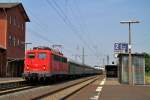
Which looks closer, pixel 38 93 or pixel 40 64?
pixel 38 93

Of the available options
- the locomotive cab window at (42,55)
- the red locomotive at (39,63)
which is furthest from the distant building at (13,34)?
the locomotive cab window at (42,55)

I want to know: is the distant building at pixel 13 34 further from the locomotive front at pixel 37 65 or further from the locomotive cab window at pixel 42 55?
the locomotive cab window at pixel 42 55

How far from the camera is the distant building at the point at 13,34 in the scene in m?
66.9

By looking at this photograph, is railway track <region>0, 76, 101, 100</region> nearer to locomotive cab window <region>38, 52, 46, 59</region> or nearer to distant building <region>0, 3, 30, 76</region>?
locomotive cab window <region>38, 52, 46, 59</region>

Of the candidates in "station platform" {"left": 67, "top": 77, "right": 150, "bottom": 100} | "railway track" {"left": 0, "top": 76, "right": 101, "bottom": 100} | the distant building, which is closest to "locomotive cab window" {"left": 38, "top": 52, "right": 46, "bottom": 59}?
"railway track" {"left": 0, "top": 76, "right": 101, "bottom": 100}

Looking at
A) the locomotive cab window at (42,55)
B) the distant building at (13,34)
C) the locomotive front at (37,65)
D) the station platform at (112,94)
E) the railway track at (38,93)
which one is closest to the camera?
the railway track at (38,93)

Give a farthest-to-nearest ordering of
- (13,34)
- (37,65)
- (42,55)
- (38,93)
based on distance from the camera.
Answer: (13,34) < (42,55) < (37,65) < (38,93)

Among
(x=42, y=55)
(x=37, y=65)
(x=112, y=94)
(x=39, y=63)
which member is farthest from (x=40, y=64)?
(x=112, y=94)

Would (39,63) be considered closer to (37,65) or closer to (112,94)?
(37,65)

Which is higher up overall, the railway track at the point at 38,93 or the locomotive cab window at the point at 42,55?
the locomotive cab window at the point at 42,55

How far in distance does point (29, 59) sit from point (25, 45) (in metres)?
39.3

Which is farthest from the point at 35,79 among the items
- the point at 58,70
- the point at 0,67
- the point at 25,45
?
the point at 25,45

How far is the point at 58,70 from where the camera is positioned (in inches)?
1687

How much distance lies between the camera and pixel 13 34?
233ft
